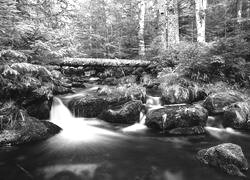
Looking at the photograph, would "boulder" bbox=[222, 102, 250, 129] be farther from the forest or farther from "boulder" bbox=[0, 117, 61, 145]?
"boulder" bbox=[0, 117, 61, 145]

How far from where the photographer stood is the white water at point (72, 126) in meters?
7.13

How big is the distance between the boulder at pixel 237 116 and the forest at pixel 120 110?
0.10 feet

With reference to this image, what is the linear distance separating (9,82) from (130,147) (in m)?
3.71

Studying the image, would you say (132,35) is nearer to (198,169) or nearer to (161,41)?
(161,41)

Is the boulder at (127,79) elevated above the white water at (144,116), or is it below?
above

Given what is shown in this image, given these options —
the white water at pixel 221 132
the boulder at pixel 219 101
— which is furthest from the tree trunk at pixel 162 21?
the white water at pixel 221 132

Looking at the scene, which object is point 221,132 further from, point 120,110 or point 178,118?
point 120,110

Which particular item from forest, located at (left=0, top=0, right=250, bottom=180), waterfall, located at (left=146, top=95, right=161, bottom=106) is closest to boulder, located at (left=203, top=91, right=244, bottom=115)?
forest, located at (left=0, top=0, right=250, bottom=180)

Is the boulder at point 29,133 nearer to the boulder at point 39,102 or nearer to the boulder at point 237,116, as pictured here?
the boulder at point 39,102

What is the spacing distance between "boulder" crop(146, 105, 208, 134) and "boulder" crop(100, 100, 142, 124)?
2.24 feet

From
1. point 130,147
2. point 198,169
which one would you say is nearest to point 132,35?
point 130,147

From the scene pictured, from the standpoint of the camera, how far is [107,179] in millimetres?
4566

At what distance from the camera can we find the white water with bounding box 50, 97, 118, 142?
713 cm

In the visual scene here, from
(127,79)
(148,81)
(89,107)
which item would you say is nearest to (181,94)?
(148,81)
